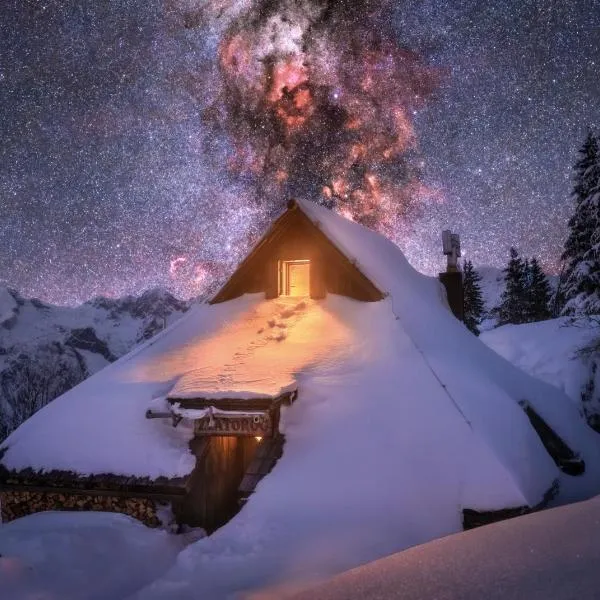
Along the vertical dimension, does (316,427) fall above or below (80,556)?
above

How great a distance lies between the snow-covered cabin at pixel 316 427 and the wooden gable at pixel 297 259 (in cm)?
4

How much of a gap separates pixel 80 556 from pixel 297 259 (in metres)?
8.23

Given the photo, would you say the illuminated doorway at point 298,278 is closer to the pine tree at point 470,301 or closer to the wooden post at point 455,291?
the wooden post at point 455,291

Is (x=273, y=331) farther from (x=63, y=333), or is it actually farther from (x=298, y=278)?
(x=63, y=333)

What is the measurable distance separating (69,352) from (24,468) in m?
129

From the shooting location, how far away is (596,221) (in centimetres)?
1909

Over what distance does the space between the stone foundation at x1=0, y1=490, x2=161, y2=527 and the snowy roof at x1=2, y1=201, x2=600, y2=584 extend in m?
0.65

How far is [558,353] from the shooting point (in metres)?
22.2

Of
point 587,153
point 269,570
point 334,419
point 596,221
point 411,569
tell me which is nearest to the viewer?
point 411,569

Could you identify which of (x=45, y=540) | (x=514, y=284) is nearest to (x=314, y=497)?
(x=45, y=540)

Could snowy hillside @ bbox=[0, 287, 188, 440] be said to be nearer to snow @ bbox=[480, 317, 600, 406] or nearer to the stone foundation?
snow @ bbox=[480, 317, 600, 406]

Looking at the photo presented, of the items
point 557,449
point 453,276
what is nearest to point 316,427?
point 557,449

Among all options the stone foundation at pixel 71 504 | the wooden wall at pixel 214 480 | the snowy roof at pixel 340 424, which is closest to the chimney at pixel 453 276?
the snowy roof at pixel 340 424

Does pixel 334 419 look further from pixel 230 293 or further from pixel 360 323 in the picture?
pixel 230 293
